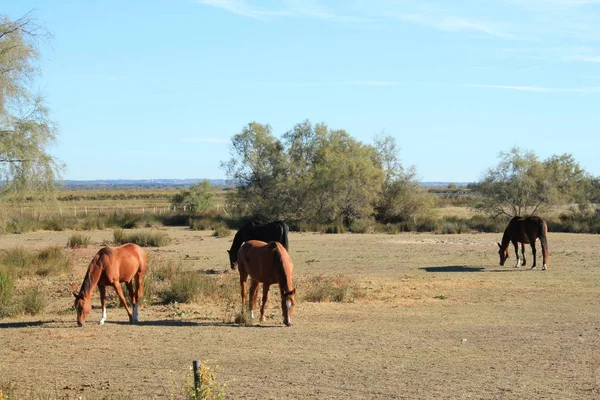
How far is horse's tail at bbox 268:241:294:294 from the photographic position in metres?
13.9

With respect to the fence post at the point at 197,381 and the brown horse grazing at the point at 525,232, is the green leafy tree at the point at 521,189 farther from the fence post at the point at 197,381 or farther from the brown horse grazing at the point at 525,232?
the fence post at the point at 197,381

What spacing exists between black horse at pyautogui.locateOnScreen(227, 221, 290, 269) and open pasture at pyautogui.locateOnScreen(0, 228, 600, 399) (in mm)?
853

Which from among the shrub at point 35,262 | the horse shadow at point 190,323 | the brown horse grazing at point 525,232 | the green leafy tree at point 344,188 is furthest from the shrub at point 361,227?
the horse shadow at point 190,323

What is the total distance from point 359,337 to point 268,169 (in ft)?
128

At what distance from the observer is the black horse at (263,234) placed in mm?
21203

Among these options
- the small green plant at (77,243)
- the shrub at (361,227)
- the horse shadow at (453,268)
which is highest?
the shrub at (361,227)

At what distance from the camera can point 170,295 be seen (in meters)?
17.3

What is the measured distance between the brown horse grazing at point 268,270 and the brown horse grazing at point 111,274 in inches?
83.1

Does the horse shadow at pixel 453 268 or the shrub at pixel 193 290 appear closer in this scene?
the shrub at pixel 193 290

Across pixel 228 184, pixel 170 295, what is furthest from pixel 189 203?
pixel 170 295

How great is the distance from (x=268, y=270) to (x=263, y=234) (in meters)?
7.28

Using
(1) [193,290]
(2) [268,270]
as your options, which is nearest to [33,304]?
(1) [193,290]

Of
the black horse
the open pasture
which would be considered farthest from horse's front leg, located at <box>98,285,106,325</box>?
the black horse

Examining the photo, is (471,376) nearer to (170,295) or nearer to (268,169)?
(170,295)
